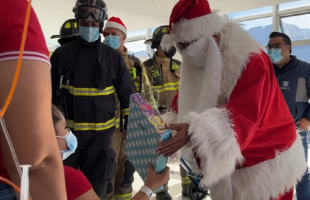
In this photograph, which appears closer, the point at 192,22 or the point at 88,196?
the point at 88,196

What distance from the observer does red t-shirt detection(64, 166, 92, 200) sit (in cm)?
104

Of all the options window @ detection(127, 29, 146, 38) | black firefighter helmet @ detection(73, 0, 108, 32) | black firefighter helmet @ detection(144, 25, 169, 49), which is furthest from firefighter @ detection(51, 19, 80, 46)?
window @ detection(127, 29, 146, 38)

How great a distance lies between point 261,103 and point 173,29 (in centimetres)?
54

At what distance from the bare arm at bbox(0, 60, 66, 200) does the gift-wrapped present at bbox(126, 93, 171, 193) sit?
427 mm

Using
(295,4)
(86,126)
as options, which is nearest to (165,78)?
(86,126)

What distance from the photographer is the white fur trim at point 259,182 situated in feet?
4.43

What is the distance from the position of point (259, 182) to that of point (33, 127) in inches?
42.4

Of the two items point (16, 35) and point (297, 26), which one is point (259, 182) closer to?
point (16, 35)

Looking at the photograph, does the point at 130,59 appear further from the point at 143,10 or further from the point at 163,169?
the point at 143,10

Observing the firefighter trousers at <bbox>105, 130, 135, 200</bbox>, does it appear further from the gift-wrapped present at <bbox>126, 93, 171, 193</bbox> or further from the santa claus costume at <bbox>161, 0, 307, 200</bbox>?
the gift-wrapped present at <bbox>126, 93, 171, 193</bbox>

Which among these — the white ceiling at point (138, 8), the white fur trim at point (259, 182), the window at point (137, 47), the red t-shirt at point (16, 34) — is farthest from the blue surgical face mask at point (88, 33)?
the window at point (137, 47)

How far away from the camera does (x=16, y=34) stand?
0.55 metres

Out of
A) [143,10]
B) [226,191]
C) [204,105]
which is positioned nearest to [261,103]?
[204,105]

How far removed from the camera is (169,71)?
3180 millimetres
